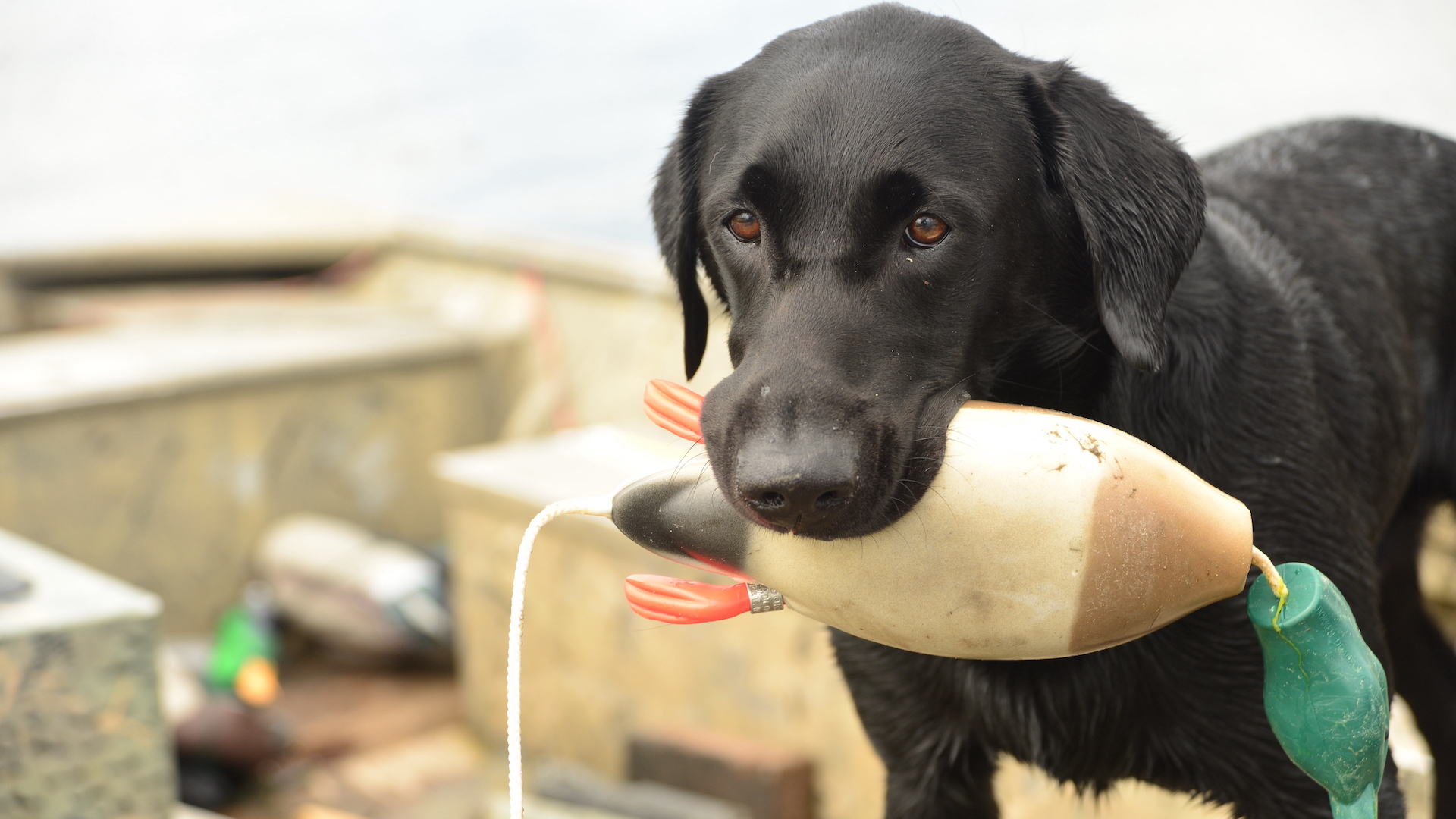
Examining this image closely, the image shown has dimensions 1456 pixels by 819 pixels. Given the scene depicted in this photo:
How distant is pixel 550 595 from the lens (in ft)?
13.1

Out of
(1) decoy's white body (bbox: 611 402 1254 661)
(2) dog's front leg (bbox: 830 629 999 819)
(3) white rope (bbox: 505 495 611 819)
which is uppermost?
(1) decoy's white body (bbox: 611 402 1254 661)

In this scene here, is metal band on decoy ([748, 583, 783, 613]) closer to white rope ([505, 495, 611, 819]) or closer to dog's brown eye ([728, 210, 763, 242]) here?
white rope ([505, 495, 611, 819])

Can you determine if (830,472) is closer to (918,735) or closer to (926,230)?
(926,230)

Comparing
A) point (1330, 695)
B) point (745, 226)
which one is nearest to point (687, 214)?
point (745, 226)

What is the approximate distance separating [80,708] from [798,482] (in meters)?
1.85

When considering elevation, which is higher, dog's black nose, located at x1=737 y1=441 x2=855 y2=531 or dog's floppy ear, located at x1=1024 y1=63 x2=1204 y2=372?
dog's floppy ear, located at x1=1024 y1=63 x2=1204 y2=372

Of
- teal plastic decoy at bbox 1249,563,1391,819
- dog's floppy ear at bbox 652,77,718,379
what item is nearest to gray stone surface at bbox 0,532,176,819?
dog's floppy ear at bbox 652,77,718,379

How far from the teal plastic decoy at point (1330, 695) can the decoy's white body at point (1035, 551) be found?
0.07 meters

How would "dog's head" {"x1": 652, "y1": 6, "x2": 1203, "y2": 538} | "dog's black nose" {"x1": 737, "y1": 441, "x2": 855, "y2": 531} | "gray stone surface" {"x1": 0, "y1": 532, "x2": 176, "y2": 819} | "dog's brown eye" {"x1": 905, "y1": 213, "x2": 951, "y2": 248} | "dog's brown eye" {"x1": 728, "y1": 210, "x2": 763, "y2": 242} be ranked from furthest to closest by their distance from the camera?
"gray stone surface" {"x1": 0, "y1": 532, "x2": 176, "y2": 819} → "dog's brown eye" {"x1": 728, "y1": 210, "x2": 763, "y2": 242} → "dog's brown eye" {"x1": 905, "y1": 213, "x2": 951, "y2": 248} → "dog's head" {"x1": 652, "y1": 6, "x2": 1203, "y2": 538} → "dog's black nose" {"x1": 737, "y1": 441, "x2": 855, "y2": 531}

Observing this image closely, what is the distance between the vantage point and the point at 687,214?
5.89 ft

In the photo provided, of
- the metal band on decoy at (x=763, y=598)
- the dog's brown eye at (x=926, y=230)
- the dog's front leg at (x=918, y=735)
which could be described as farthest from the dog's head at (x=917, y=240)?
the dog's front leg at (x=918, y=735)

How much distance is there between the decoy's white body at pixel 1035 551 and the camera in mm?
1171

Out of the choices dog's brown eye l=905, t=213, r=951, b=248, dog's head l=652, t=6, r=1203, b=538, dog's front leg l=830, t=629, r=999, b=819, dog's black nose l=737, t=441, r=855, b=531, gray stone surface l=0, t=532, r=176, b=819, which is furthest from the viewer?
gray stone surface l=0, t=532, r=176, b=819

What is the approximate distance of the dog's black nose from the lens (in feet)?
3.78
